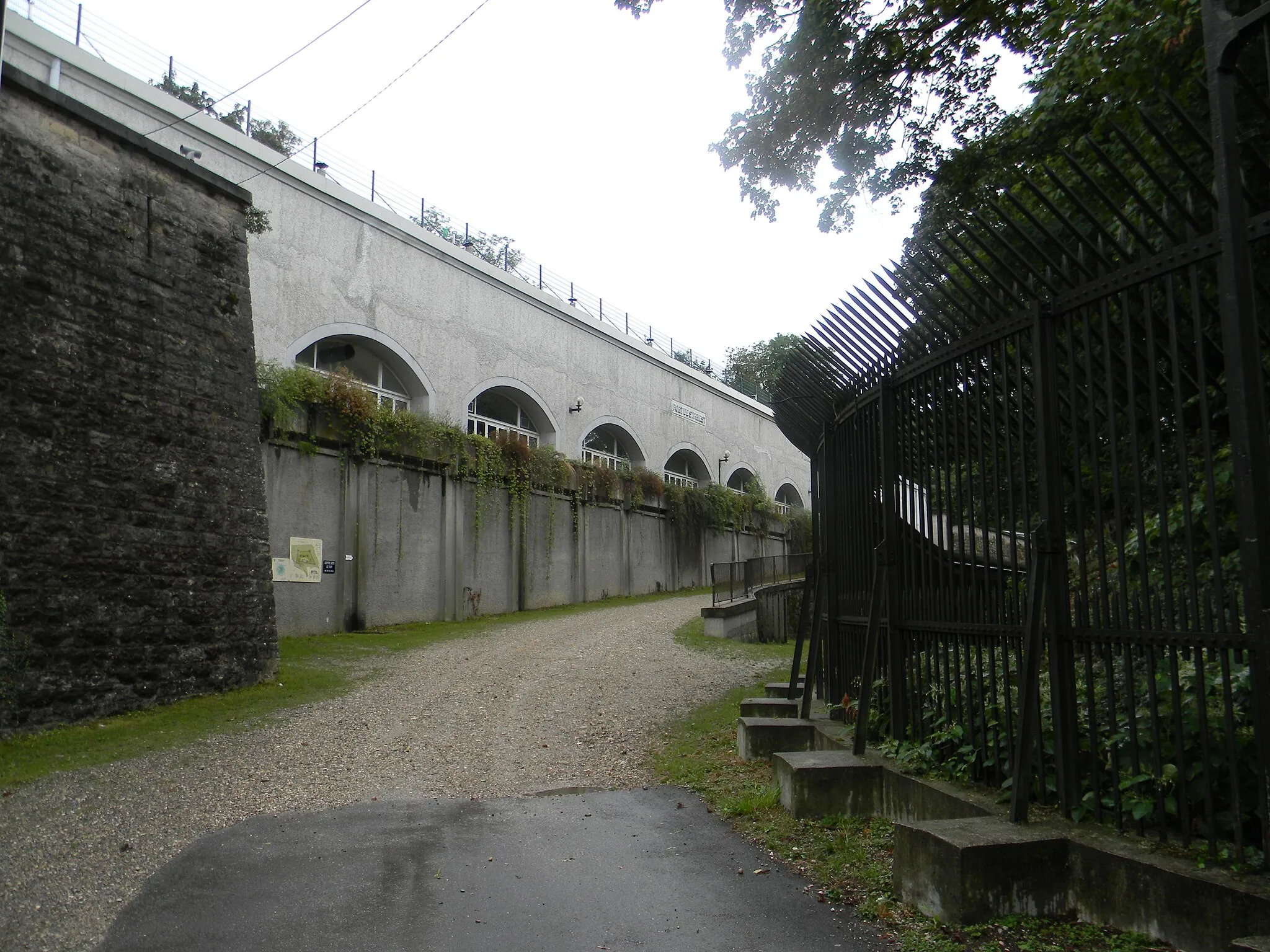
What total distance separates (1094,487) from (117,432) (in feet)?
31.2

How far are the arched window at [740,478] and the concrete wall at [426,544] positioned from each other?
35.6ft

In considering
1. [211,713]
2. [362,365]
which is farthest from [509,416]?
[211,713]

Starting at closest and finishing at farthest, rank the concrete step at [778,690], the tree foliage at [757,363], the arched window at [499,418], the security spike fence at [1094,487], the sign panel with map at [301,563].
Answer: the security spike fence at [1094,487]
the concrete step at [778,690]
the sign panel with map at [301,563]
the arched window at [499,418]
the tree foliage at [757,363]

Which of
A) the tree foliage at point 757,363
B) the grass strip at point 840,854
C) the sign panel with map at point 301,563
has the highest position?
the tree foliage at point 757,363

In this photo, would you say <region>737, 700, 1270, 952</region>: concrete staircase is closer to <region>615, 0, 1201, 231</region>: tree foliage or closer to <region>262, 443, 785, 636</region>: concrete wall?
<region>615, 0, 1201, 231</region>: tree foliage

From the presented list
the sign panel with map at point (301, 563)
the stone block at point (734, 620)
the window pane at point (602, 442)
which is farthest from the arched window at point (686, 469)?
the sign panel with map at point (301, 563)

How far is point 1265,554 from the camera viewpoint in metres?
2.82

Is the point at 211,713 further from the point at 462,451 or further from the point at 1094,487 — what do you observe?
the point at 462,451

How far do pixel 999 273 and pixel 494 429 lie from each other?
800 inches

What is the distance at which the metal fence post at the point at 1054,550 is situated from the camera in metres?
3.69

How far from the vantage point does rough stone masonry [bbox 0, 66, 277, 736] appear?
8.87m

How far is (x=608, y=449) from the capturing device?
97.6ft

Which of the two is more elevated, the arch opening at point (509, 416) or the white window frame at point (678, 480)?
the arch opening at point (509, 416)

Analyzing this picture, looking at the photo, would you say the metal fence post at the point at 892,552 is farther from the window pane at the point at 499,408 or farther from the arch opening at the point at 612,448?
the arch opening at the point at 612,448
